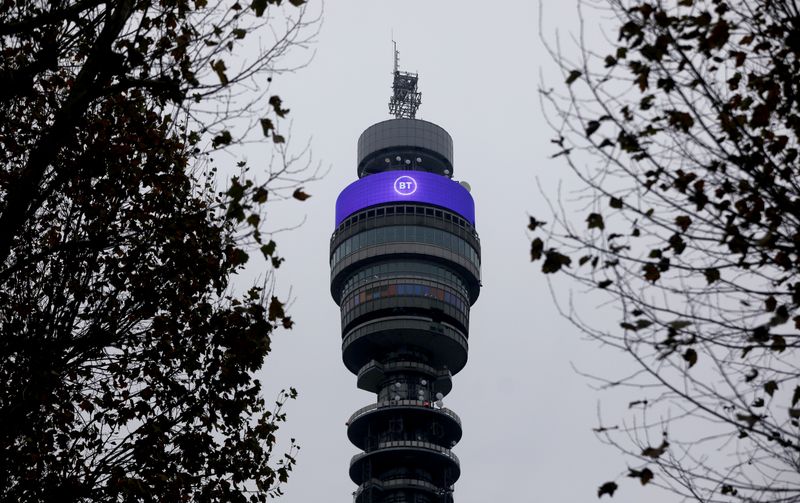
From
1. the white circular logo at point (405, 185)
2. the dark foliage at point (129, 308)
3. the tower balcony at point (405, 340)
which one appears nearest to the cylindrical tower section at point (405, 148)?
the white circular logo at point (405, 185)

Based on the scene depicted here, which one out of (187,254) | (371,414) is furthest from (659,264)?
(371,414)

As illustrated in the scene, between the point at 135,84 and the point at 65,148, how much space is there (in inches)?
254

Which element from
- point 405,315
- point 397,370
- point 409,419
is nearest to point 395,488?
point 409,419

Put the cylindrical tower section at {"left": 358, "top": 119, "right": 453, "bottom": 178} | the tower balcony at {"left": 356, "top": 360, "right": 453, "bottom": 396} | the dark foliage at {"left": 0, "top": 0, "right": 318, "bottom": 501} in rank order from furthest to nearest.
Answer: the cylindrical tower section at {"left": 358, "top": 119, "right": 453, "bottom": 178}
the tower balcony at {"left": 356, "top": 360, "right": 453, "bottom": 396}
the dark foliage at {"left": 0, "top": 0, "right": 318, "bottom": 501}

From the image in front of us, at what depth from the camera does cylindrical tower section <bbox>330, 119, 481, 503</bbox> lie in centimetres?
13312

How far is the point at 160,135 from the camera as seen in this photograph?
2058 centimetres

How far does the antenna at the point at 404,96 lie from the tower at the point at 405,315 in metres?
24.4

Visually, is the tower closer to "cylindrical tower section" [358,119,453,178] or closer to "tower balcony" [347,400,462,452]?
"tower balcony" [347,400,462,452]

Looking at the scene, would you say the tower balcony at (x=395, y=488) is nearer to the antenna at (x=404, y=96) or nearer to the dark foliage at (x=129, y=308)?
the antenna at (x=404, y=96)

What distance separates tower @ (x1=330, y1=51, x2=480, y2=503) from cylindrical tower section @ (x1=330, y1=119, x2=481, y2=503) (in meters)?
0.14

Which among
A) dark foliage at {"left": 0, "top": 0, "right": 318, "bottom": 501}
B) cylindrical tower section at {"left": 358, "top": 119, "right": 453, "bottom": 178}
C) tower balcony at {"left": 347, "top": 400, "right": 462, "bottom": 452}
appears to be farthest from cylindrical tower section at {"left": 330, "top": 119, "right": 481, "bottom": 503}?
dark foliage at {"left": 0, "top": 0, "right": 318, "bottom": 501}

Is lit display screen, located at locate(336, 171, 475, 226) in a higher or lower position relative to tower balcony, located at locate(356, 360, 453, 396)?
higher

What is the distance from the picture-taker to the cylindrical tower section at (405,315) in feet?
437

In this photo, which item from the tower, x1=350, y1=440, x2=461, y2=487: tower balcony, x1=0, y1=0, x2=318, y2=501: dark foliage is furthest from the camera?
the tower
